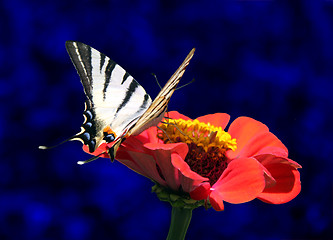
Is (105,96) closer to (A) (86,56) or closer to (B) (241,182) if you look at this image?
(A) (86,56)

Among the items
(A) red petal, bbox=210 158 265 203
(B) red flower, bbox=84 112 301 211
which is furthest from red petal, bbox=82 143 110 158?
(A) red petal, bbox=210 158 265 203

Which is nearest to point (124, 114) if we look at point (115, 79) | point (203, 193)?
point (115, 79)

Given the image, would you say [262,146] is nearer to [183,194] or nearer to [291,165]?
[291,165]

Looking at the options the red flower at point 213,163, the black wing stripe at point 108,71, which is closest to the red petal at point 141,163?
the red flower at point 213,163

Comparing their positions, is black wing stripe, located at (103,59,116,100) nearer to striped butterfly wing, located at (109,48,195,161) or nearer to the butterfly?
the butterfly

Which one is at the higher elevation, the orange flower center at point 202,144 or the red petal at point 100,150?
the orange flower center at point 202,144

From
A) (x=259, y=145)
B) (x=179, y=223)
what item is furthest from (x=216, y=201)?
(x=259, y=145)

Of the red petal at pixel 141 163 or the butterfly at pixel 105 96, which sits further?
the butterfly at pixel 105 96

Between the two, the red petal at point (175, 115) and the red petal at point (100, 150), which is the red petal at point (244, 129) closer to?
the red petal at point (175, 115)

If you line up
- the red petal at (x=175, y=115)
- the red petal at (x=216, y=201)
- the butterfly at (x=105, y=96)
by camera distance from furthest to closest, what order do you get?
the red petal at (x=175, y=115) → the butterfly at (x=105, y=96) → the red petal at (x=216, y=201)
